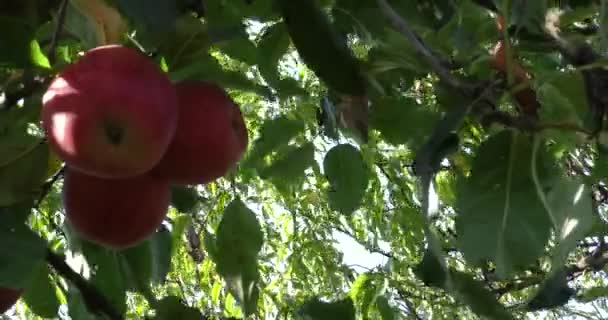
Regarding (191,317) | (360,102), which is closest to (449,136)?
(360,102)

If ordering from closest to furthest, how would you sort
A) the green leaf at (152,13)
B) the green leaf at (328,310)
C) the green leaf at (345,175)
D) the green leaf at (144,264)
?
1. the green leaf at (152,13)
2. the green leaf at (328,310)
3. the green leaf at (144,264)
4. the green leaf at (345,175)

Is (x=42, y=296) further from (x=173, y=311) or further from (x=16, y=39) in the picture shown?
(x=16, y=39)

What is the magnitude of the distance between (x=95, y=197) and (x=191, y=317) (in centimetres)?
26

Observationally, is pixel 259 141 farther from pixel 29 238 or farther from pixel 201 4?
pixel 29 238

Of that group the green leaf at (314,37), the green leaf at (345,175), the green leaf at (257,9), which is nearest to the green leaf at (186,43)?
the green leaf at (314,37)

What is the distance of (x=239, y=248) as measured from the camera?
115 cm

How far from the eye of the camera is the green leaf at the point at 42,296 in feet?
4.21

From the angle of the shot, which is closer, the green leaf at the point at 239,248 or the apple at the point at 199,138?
the apple at the point at 199,138

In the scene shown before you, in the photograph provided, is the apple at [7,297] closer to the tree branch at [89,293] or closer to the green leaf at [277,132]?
the tree branch at [89,293]

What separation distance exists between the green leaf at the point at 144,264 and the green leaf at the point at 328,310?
24 cm

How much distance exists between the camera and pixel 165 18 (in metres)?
0.81

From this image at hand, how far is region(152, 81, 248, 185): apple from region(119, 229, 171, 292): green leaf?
1.10 feet

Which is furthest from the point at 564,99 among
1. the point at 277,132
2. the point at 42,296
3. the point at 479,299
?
the point at 42,296

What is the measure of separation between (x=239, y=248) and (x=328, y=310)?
142 mm
